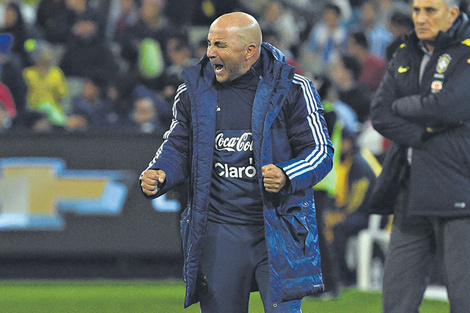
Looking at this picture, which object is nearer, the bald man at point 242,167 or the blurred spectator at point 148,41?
the bald man at point 242,167

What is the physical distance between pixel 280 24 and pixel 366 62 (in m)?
2.57

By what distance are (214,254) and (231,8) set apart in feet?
39.6

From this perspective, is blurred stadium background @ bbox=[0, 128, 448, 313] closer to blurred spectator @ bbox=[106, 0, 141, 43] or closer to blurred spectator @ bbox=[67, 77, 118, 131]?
blurred spectator @ bbox=[67, 77, 118, 131]

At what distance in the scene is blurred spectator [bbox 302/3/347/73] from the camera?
16203 millimetres

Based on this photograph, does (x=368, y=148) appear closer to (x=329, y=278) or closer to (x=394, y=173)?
(x=329, y=278)

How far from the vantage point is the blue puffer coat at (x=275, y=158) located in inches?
203

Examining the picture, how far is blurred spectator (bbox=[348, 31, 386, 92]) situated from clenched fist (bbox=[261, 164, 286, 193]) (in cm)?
994

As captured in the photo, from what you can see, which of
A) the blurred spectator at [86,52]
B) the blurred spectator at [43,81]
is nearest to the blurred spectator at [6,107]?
the blurred spectator at [43,81]

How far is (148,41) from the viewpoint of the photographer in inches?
597

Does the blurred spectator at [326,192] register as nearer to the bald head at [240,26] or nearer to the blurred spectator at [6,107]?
the bald head at [240,26]

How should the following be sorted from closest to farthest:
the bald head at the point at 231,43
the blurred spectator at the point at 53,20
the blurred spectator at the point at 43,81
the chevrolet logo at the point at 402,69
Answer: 1. the bald head at the point at 231,43
2. the chevrolet logo at the point at 402,69
3. the blurred spectator at the point at 43,81
4. the blurred spectator at the point at 53,20

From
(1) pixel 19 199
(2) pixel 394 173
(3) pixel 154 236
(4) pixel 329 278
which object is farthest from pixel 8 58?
(2) pixel 394 173

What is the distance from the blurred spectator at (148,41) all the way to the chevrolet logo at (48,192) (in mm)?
3147

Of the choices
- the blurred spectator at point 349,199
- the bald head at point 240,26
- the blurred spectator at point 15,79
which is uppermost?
the bald head at point 240,26
